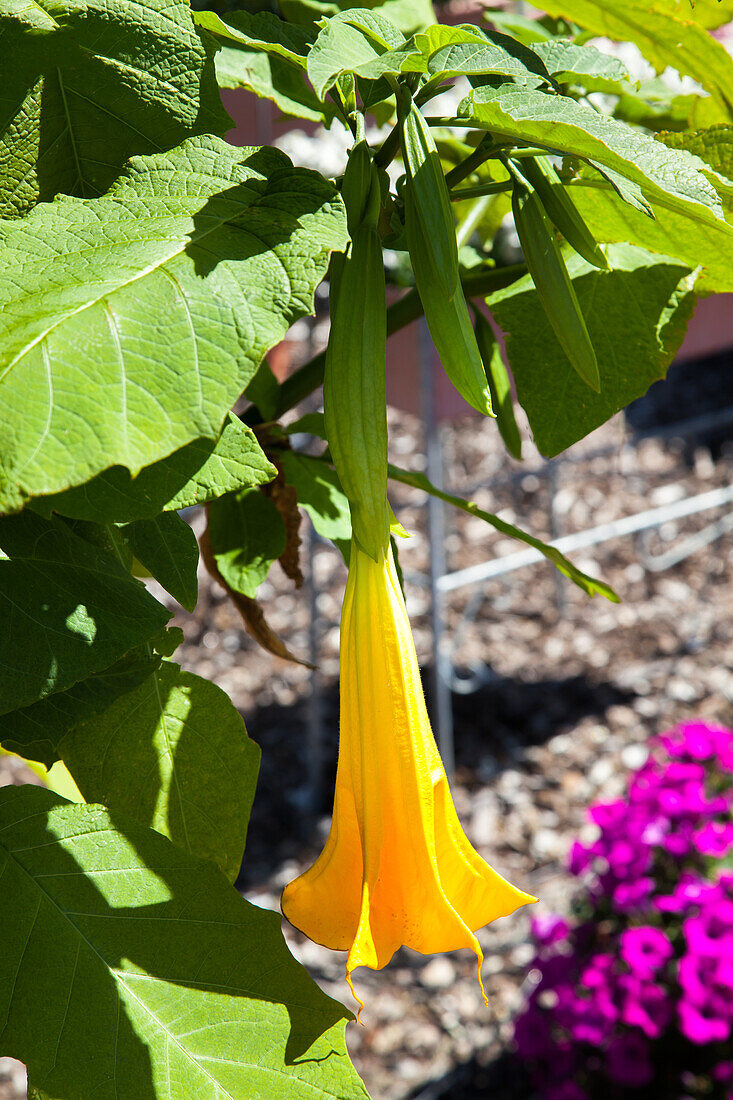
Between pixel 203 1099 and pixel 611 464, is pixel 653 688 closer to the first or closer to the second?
pixel 611 464

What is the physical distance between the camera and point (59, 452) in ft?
0.65

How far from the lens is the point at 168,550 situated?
12.4 inches

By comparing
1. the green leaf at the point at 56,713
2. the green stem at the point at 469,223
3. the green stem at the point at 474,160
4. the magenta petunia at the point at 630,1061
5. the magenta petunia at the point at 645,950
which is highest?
the green stem at the point at 474,160

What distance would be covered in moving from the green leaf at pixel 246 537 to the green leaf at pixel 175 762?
0.08 meters

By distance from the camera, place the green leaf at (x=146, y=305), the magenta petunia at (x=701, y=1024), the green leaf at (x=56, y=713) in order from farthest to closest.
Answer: the magenta petunia at (x=701, y=1024) < the green leaf at (x=56, y=713) < the green leaf at (x=146, y=305)

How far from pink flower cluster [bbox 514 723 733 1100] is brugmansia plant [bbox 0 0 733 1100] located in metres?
1.26

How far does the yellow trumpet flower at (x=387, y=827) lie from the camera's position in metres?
0.29

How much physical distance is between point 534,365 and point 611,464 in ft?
10.5

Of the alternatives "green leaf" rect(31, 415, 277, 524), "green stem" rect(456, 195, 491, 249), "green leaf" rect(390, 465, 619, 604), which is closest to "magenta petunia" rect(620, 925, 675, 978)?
"green leaf" rect(390, 465, 619, 604)

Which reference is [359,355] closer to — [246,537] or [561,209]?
[561,209]

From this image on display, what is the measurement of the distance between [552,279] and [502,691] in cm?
240

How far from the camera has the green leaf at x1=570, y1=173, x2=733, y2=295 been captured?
30cm

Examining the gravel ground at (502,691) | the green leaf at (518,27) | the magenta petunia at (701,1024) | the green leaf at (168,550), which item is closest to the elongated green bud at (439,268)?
the green leaf at (168,550)

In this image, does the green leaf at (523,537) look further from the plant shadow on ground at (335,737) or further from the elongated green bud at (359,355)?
the plant shadow on ground at (335,737)
